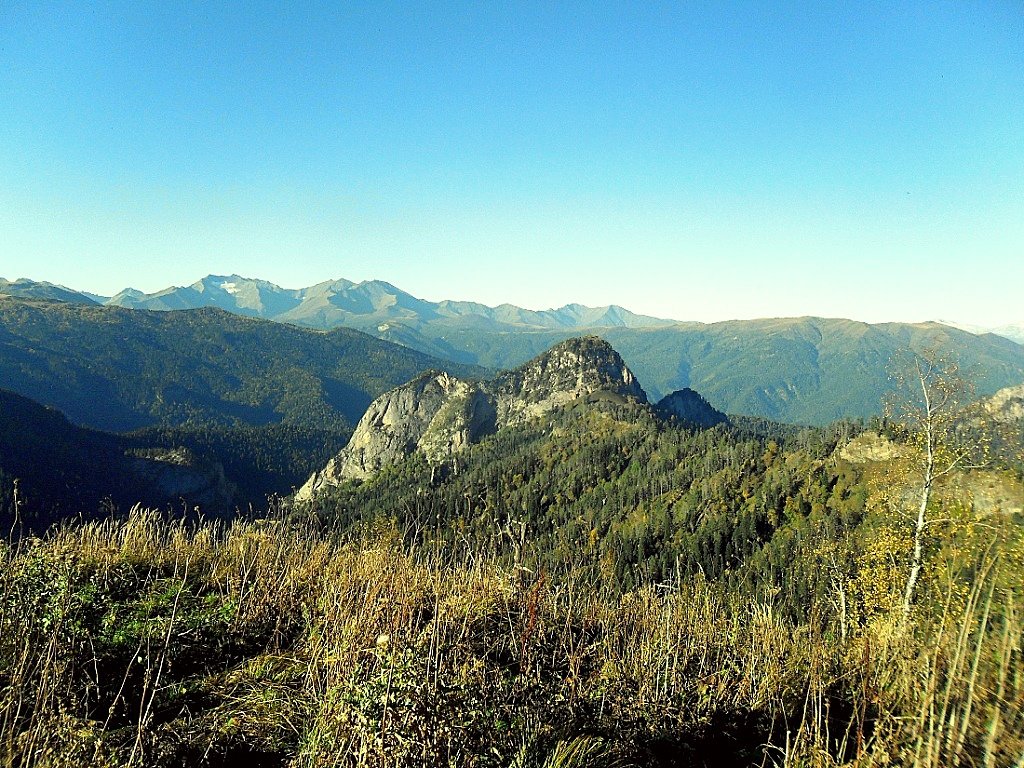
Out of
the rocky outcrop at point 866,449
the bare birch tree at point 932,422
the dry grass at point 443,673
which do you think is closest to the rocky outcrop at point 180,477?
the rocky outcrop at point 866,449

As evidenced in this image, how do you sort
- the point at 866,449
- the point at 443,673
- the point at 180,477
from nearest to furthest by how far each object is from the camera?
the point at 443,673
the point at 866,449
the point at 180,477

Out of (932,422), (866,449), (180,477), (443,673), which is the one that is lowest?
(180,477)

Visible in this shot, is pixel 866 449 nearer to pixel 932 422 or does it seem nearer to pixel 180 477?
pixel 932 422

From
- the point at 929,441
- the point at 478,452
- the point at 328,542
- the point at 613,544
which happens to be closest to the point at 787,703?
the point at 328,542

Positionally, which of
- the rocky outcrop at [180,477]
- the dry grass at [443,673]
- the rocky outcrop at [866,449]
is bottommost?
the rocky outcrop at [180,477]

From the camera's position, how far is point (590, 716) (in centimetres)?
524


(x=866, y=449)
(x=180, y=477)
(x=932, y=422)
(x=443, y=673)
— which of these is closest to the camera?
(x=443, y=673)

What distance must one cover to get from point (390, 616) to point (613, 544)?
111466 millimetres

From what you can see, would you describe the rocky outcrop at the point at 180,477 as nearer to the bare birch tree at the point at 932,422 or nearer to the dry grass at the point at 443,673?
the bare birch tree at the point at 932,422

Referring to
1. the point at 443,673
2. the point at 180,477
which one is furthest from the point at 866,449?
the point at 180,477

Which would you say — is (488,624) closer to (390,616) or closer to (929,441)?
(390,616)

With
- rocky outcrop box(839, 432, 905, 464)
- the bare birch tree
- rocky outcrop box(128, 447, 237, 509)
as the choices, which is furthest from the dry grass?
rocky outcrop box(128, 447, 237, 509)

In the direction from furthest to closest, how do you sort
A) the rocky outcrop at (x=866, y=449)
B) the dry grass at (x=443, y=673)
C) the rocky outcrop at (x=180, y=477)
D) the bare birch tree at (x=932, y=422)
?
the rocky outcrop at (x=180, y=477) < the rocky outcrop at (x=866, y=449) < the bare birch tree at (x=932, y=422) < the dry grass at (x=443, y=673)

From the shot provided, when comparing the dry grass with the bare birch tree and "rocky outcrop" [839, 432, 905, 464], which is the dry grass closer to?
the bare birch tree
